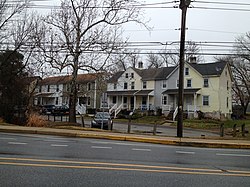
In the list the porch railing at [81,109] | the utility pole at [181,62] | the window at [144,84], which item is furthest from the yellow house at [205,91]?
the utility pole at [181,62]

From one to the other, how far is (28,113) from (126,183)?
854 inches

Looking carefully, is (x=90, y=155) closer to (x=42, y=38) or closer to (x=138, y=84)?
(x=42, y=38)

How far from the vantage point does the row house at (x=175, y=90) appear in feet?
156

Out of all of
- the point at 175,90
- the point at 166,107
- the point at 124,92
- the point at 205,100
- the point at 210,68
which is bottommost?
the point at 166,107

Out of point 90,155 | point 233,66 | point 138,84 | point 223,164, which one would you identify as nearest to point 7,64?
point 90,155

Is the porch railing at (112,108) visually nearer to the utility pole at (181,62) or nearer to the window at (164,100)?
the window at (164,100)

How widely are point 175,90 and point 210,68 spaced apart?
262 inches

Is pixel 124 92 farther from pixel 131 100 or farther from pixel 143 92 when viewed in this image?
pixel 143 92

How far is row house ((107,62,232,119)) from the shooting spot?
4744 cm

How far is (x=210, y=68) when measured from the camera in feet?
→ 162

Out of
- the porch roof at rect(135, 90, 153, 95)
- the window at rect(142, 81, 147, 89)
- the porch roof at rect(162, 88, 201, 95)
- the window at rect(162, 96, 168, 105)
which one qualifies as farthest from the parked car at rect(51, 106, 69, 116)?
the porch roof at rect(162, 88, 201, 95)

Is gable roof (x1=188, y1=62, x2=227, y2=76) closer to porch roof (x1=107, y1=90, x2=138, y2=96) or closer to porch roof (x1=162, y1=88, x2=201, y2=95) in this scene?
porch roof (x1=162, y1=88, x2=201, y2=95)

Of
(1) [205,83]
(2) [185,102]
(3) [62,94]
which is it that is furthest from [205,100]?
(3) [62,94]

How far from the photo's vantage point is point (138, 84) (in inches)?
2218
